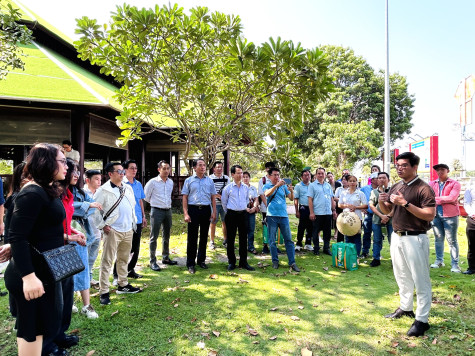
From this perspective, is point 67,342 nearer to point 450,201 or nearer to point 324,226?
point 324,226

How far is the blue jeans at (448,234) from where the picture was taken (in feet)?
18.9

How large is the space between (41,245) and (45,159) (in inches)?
26.5

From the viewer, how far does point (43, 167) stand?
221 centimetres

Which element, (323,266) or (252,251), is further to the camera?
(252,251)

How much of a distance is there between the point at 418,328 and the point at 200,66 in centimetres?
554

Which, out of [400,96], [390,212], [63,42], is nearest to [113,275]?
[390,212]

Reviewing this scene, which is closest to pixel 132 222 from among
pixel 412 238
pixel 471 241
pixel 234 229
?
pixel 234 229

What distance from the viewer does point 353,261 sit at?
6117 millimetres

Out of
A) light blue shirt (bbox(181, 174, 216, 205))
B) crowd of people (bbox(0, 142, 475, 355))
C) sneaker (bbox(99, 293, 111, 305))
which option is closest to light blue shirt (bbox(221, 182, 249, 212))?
crowd of people (bbox(0, 142, 475, 355))

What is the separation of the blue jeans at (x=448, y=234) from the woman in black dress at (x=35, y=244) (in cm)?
667

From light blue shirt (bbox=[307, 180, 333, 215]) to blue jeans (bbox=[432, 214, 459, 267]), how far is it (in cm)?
225

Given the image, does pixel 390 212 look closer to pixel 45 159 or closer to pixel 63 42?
pixel 45 159

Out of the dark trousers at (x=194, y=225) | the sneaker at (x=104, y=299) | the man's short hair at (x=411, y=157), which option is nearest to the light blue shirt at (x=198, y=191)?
the dark trousers at (x=194, y=225)

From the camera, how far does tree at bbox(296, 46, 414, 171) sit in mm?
24125
